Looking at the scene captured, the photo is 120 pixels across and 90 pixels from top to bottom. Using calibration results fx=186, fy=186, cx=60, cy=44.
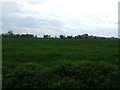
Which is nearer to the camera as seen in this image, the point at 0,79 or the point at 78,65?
the point at 0,79

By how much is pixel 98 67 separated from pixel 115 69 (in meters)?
A: 0.62

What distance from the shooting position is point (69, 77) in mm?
5801

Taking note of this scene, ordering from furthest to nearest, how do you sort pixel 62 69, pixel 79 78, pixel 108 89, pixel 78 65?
pixel 78 65
pixel 62 69
pixel 79 78
pixel 108 89

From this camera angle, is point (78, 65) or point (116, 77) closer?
point (116, 77)

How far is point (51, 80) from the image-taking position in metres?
5.62

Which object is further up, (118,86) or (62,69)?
(62,69)

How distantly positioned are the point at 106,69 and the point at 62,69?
1.55 meters

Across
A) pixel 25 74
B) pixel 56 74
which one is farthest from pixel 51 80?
pixel 25 74

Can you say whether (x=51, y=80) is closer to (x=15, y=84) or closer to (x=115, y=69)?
(x=15, y=84)

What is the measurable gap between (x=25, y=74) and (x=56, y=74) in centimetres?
98

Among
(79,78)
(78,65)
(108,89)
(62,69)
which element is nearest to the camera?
(108,89)

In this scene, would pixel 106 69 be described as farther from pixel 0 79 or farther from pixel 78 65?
pixel 0 79

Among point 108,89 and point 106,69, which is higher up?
point 106,69

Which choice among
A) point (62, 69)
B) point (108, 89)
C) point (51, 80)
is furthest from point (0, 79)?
point (108, 89)
